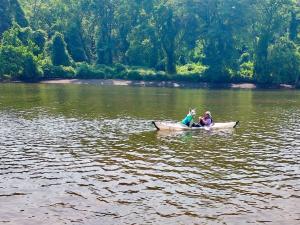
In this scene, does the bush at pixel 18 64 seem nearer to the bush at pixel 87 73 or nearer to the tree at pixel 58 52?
the tree at pixel 58 52

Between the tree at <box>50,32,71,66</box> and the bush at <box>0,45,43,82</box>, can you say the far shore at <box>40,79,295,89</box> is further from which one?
the tree at <box>50,32,71,66</box>

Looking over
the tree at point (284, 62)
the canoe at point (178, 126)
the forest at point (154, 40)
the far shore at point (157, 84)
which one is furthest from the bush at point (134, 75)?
the canoe at point (178, 126)

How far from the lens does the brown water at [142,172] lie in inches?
732

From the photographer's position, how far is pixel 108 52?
129750 mm

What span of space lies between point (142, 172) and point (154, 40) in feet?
A: 322

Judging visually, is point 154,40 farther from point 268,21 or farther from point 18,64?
point 18,64

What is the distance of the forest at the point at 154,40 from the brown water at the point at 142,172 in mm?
63732

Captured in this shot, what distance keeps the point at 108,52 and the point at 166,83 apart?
29155mm

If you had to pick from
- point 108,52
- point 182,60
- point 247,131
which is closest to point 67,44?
point 108,52

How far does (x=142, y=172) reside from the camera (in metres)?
24.7

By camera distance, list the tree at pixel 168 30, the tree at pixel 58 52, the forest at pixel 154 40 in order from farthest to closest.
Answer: the tree at pixel 58 52 < the tree at pixel 168 30 < the forest at pixel 154 40

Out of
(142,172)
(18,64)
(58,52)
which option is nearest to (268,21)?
(58,52)

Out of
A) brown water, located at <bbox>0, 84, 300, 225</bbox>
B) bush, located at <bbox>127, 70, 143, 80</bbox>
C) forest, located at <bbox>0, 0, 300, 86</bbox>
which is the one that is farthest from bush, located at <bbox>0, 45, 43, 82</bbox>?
brown water, located at <bbox>0, 84, 300, 225</bbox>

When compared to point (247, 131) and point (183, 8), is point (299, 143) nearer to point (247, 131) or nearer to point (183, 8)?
point (247, 131)
